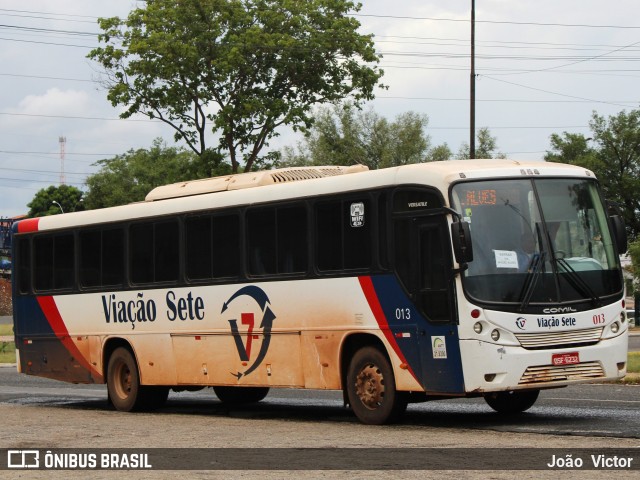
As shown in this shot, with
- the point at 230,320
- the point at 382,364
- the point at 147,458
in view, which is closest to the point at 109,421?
the point at 230,320

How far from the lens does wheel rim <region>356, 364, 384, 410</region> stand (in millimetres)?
15867

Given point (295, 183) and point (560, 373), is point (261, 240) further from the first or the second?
point (560, 373)

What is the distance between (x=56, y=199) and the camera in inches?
Answer: 6137

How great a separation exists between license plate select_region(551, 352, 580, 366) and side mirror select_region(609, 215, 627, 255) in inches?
61.9

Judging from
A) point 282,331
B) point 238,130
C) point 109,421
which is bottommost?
point 109,421

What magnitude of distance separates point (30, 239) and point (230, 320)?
6290 mm

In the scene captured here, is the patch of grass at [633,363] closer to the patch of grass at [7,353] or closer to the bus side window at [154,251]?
the bus side window at [154,251]

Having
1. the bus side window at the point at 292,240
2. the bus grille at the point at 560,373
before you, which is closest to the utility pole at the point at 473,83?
the bus side window at the point at 292,240

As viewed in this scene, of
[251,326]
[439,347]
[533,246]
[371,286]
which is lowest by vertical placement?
[439,347]

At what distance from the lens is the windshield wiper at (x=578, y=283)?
15.2m

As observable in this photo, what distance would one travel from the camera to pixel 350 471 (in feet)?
36.2

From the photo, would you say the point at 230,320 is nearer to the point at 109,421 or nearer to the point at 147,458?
the point at 109,421

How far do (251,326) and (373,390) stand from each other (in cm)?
276

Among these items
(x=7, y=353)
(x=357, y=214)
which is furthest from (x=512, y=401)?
(x=7, y=353)
